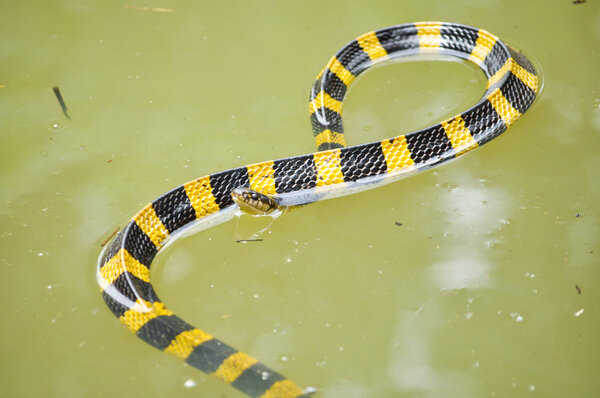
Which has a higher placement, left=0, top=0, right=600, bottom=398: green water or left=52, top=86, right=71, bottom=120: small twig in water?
left=52, top=86, right=71, bottom=120: small twig in water

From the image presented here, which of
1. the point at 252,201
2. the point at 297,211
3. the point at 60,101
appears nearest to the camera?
the point at 252,201

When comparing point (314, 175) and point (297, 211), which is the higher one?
point (314, 175)

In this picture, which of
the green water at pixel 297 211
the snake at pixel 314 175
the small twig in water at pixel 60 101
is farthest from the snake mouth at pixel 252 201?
the small twig in water at pixel 60 101

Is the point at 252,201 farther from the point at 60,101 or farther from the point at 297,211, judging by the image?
the point at 60,101

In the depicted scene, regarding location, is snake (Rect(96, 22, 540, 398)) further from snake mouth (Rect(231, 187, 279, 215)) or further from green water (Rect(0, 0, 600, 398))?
green water (Rect(0, 0, 600, 398))

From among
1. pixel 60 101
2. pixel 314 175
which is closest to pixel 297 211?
pixel 314 175

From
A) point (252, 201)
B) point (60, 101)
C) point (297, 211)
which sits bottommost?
point (297, 211)

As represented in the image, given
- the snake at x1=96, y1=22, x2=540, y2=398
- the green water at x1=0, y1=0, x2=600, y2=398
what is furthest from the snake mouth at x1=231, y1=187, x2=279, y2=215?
the green water at x1=0, y1=0, x2=600, y2=398
